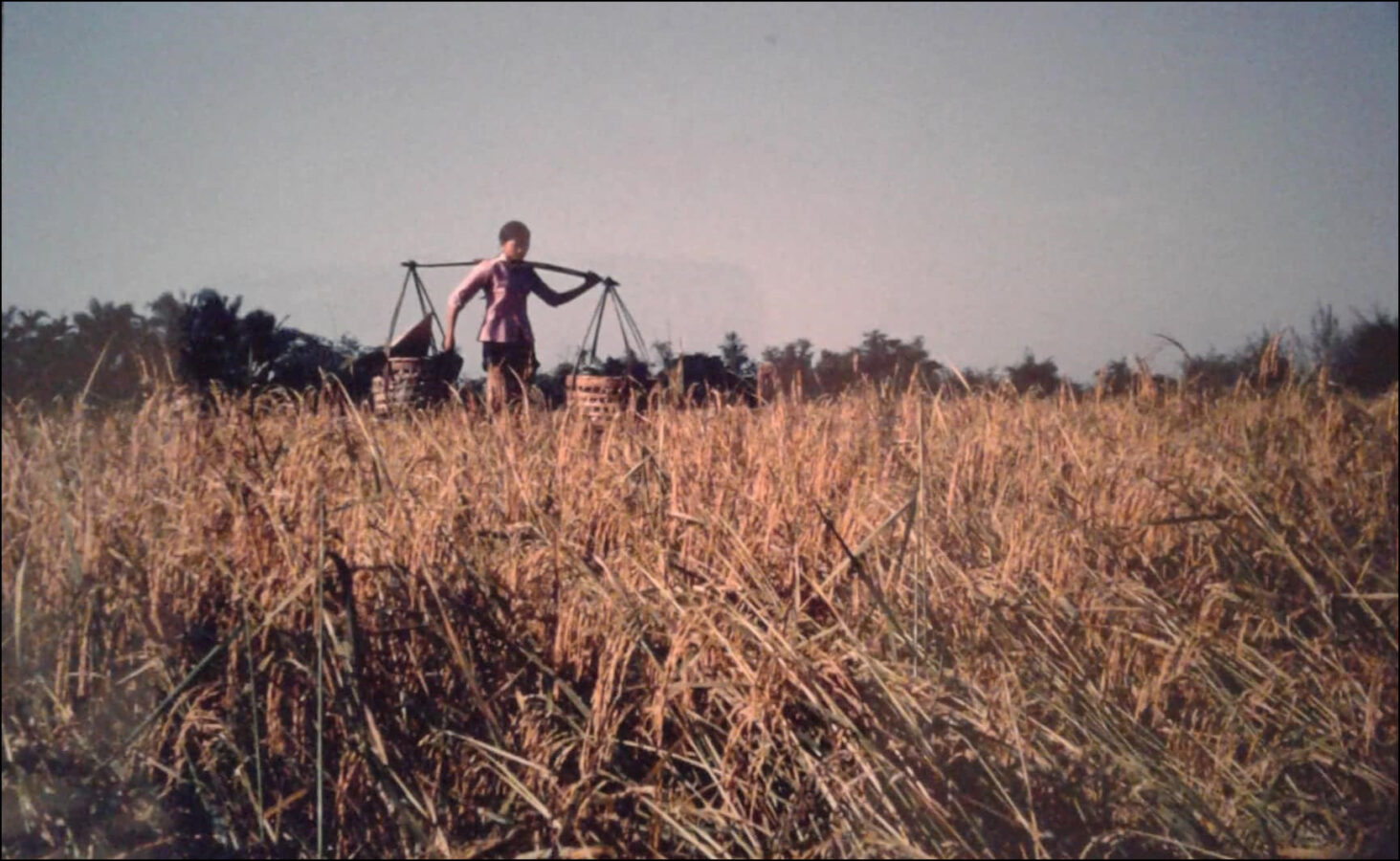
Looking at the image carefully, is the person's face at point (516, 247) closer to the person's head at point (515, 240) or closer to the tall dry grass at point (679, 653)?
the person's head at point (515, 240)

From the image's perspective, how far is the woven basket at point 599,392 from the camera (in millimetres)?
3480

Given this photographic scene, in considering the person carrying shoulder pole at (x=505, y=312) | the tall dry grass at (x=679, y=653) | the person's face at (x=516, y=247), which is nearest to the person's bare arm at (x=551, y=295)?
the person carrying shoulder pole at (x=505, y=312)

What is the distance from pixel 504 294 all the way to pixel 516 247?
706 millimetres

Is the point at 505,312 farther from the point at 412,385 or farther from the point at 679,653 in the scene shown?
the point at 679,653

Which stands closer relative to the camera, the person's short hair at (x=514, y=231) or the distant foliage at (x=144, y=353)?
the distant foliage at (x=144, y=353)

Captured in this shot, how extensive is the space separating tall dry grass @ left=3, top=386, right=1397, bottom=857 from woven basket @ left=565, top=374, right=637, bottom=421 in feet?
3.83

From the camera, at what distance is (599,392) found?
3.78m

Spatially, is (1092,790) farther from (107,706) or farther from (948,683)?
(107,706)

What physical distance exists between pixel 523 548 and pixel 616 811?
0.67 metres

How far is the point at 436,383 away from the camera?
14.1 feet

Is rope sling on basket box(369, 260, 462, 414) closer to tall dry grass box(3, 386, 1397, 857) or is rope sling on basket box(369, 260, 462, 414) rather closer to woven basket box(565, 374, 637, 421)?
woven basket box(565, 374, 637, 421)

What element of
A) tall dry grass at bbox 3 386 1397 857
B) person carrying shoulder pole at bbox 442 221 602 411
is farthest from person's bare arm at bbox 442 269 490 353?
tall dry grass at bbox 3 386 1397 857

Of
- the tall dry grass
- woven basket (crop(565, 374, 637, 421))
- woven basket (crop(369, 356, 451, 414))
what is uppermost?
woven basket (crop(369, 356, 451, 414))

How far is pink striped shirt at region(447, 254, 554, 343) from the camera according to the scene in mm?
4477
